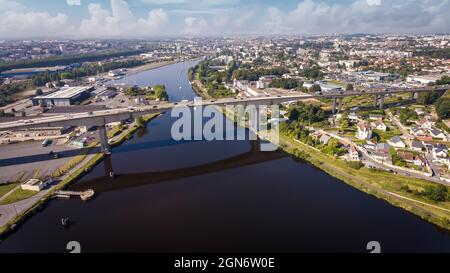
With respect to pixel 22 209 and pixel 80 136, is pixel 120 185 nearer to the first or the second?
pixel 22 209

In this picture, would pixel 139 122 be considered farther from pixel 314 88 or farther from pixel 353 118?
pixel 314 88

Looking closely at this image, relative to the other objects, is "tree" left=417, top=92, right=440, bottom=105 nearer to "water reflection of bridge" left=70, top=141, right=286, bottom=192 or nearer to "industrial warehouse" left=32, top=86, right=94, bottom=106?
"water reflection of bridge" left=70, top=141, right=286, bottom=192

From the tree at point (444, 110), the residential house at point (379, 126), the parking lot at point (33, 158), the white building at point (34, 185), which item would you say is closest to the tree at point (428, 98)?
the tree at point (444, 110)

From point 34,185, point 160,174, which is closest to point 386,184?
point 160,174

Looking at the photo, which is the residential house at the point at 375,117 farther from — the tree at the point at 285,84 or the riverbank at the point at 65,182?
the riverbank at the point at 65,182

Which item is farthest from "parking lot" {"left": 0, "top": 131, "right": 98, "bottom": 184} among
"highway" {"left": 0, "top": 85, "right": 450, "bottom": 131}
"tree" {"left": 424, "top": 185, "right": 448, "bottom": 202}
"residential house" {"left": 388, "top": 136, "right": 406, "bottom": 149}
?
"residential house" {"left": 388, "top": 136, "right": 406, "bottom": 149}
